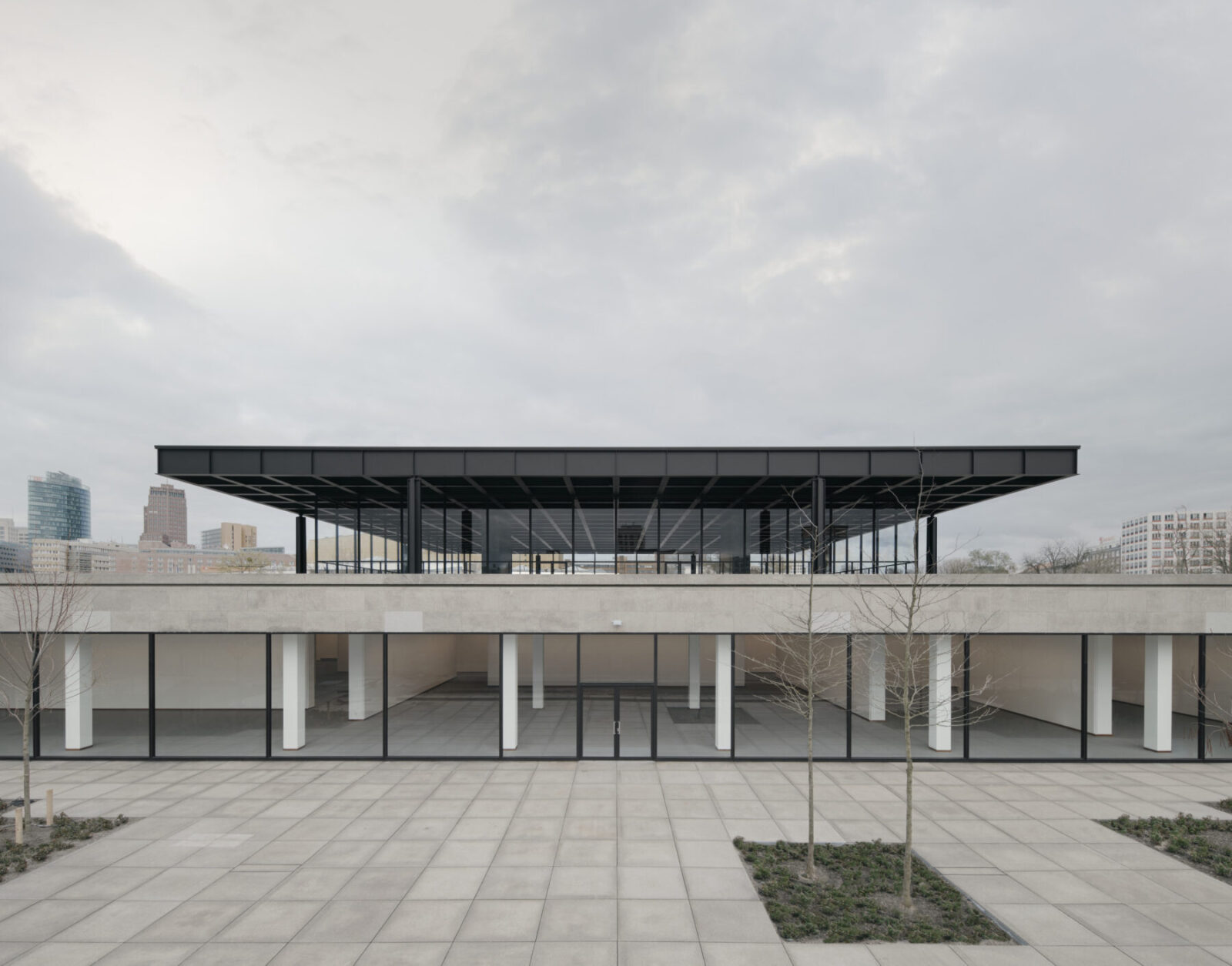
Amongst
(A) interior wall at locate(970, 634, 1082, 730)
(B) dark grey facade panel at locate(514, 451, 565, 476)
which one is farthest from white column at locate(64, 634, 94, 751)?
(A) interior wall at locate(970, 634, 1082, 730)

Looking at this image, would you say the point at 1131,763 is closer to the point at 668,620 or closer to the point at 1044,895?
the point at 1044,895

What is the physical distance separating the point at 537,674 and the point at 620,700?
446 centimetres

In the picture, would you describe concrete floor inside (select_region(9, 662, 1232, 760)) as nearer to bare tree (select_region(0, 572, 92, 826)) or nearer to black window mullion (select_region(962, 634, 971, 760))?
black window mullion (select_region(962, 634, 971, 760))

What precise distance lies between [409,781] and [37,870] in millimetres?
7148

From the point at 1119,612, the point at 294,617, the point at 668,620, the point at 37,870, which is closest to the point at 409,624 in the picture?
the point at 294,617

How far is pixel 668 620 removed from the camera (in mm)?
18500

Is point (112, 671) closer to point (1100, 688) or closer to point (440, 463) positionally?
point (440, 463)

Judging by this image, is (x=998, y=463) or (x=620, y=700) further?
(x=998, y=463)

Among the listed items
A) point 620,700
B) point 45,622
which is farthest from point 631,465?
point 45,622

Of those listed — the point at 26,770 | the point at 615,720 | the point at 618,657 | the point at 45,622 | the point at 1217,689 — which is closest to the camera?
the point at 26,770

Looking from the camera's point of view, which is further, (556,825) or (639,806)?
(639,806)

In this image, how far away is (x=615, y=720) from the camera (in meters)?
18.4

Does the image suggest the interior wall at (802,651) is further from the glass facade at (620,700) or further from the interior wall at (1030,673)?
the interior wall at (1030,673)

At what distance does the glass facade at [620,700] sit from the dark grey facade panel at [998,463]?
5.69 meters
